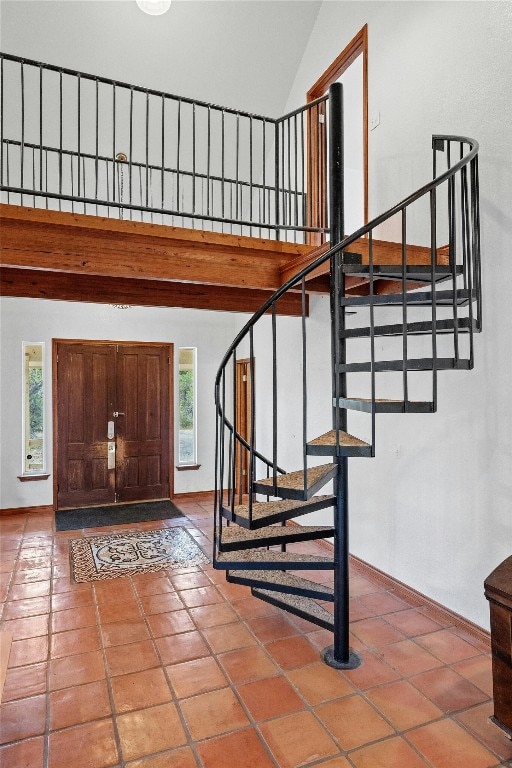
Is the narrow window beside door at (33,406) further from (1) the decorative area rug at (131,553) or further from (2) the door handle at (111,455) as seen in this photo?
(1) the decorative area rug at (131,553)

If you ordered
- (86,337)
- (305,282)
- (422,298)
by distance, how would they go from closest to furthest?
1. (422,298)
2. (305,282)
3. (86,337)

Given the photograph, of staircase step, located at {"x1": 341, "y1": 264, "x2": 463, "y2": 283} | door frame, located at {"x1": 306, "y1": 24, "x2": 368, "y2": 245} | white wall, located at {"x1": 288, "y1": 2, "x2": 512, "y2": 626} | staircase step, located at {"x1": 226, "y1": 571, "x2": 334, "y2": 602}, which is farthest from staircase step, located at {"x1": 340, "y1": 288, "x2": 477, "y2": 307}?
door frame, located at {"x1": 306, "y1": 24, "x2": 368, "y2": 245}

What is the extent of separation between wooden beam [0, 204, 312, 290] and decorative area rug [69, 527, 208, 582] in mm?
2553

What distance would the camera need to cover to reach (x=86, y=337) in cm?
626

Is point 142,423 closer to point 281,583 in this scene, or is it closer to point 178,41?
point 281,583

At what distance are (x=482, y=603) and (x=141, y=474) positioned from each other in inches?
184

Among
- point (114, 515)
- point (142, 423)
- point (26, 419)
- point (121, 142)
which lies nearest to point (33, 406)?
point (26, 419)

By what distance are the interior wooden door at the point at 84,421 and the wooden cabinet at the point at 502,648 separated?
17.0ft

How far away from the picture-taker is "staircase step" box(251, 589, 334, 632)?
3003mm

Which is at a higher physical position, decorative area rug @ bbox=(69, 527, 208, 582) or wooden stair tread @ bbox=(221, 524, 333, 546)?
wooden stair tread @ bbox=(221, 524, 333, 546)

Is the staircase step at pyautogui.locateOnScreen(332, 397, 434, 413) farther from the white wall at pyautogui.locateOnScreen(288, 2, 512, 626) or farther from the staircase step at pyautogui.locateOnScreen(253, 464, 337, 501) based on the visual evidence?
the white wall at pyautogui.locateOnScreen(288, 2, 512, 626)

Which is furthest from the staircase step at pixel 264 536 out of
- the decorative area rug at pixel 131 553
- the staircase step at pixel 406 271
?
the decorative area rug at pixel 131 553

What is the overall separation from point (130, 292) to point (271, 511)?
227 centimetres

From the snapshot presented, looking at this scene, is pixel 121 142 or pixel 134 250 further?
pixel 121 142
